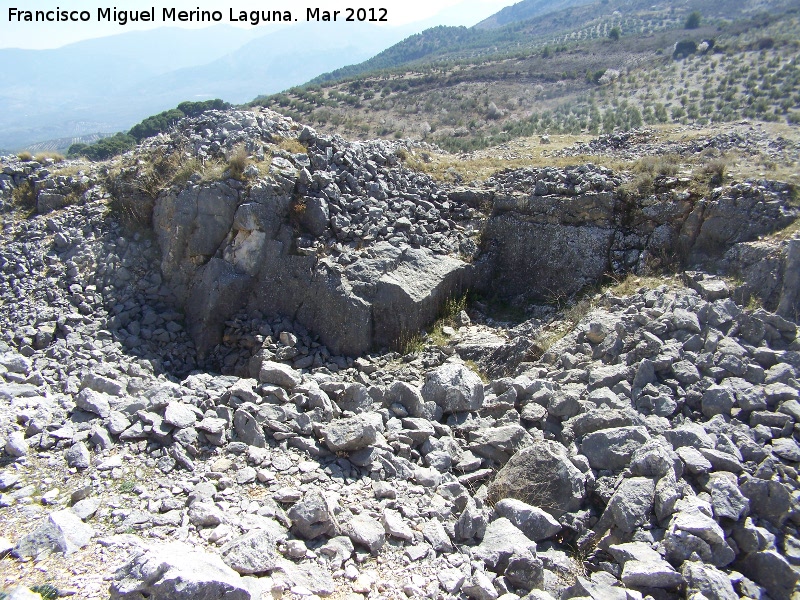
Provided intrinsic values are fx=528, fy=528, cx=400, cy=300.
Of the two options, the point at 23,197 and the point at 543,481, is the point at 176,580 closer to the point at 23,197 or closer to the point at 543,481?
the point at 543,481

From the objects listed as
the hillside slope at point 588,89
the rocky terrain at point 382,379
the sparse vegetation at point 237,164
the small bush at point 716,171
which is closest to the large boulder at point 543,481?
the rocky terrain at point 382,379

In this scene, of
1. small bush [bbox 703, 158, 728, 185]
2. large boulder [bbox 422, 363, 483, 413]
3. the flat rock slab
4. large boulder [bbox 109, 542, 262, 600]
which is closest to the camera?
large boulder [bbox 109, 542, 262, 600]

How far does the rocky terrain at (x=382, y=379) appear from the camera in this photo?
363 cm

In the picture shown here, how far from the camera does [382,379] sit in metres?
7.20

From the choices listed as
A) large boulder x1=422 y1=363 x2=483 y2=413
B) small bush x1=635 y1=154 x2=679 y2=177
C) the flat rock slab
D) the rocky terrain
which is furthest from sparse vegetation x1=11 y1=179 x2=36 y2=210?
small bush x1=635 y1=154 x2=679 y2=177

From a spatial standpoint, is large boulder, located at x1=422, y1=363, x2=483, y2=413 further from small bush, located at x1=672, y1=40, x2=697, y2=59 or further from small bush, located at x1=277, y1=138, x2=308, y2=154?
small bush, located at x1=672, y1=40, x2=697, y2=59

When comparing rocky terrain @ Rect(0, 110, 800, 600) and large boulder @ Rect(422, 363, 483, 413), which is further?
large boulder @ Rect(422, 363, 483, 413)

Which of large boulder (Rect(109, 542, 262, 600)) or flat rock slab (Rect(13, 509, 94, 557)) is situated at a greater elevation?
large boulder (Rect(109, 542, 262, 600))

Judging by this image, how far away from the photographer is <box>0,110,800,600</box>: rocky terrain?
11.9 ft

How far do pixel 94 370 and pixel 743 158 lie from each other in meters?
11.3

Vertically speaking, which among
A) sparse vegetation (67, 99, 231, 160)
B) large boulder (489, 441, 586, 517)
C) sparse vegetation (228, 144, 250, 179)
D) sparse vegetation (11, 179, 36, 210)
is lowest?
large boulder (489, 441, 586, 517)

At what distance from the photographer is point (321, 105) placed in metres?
36.6

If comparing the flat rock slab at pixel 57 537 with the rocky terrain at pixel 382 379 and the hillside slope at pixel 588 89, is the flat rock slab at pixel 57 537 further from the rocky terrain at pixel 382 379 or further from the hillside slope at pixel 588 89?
the hillside slope at pixel 588 89

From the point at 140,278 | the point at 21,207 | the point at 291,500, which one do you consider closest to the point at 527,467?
the point at 291,500
